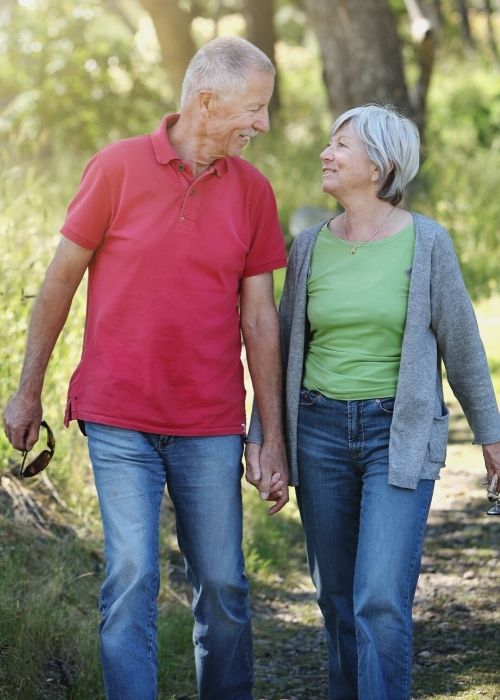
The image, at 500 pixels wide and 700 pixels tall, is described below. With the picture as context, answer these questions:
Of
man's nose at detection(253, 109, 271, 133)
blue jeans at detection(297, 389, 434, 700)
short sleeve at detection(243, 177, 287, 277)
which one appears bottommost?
blue jeans at detection(297, 389, 434, 700)

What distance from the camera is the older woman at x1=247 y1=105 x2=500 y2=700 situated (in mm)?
3607

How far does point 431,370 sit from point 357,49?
8.65 meters

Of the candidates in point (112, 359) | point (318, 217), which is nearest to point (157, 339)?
point (112, 359)

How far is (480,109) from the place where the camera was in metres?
19.5

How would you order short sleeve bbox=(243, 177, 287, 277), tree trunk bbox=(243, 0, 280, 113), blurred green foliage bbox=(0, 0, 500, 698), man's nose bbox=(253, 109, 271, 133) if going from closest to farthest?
man's nose bbox=(253, 109, 271, 133) → short sleeve bbox=(243, 177, 287, 277) → blurred green foliage bbox=(0, 0, 500, 698) → tree trunk bbox=(243, 0, 280, 113)

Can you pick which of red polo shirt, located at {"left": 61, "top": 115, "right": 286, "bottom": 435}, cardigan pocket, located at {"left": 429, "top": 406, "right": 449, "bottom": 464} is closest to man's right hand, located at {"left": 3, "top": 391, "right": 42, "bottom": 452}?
red polo shirt, located at {"left": 61, "top": 115, "right": 286, "bottom": 435}

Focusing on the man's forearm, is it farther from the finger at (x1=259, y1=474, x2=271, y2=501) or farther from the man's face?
the finger at (x1=259, y1=474, x2=271, y2=501)

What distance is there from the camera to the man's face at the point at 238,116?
373 centimetres

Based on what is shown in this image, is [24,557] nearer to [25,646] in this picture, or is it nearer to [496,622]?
[25,646]

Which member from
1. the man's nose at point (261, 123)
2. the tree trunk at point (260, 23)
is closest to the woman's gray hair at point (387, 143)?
the man's nose at point (261, 123)

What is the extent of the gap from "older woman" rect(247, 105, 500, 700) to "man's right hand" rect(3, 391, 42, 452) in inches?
27.2

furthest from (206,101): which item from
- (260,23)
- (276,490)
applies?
(260,23)

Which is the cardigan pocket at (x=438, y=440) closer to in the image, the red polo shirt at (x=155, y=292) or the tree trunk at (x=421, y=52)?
the red polo shirt at (x=155, y=292)

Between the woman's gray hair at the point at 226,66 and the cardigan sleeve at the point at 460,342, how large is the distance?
75 cm
